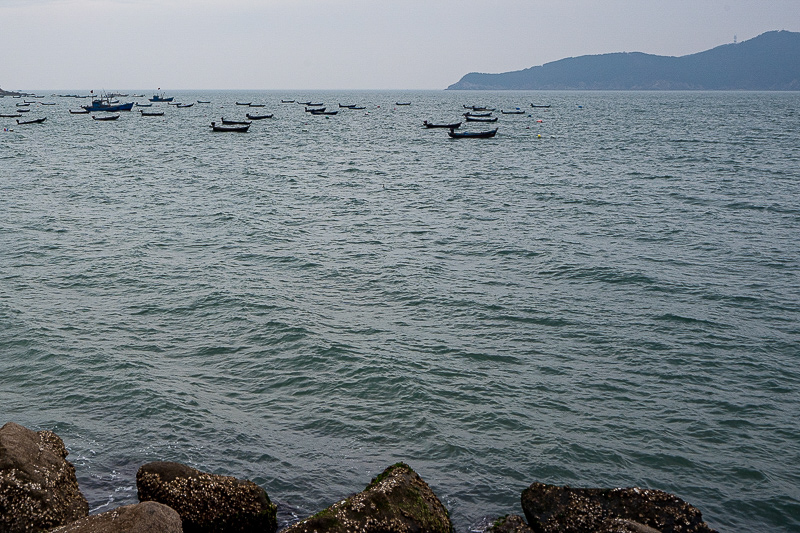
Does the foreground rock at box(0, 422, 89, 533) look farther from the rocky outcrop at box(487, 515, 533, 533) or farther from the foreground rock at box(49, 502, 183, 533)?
the rocky outcrop at box(487, 515, 533, 533)

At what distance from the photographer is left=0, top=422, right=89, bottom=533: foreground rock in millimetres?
10906

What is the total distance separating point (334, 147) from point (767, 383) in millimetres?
74593

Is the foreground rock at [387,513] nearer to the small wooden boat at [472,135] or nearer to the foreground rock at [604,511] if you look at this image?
the foreground rock at [604,511]

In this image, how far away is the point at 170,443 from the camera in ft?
50.5

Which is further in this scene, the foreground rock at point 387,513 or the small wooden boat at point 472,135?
the small wooden boat at point 472,135

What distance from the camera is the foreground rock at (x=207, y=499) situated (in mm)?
11453

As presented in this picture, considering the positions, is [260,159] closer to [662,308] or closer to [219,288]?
[219,288]

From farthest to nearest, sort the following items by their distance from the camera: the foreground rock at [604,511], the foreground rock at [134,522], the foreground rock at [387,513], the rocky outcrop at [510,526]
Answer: the rocky outcrop at [510,526], the foreground rock at [604,511], the foreground rock at [387,513], the foreground rock at [134,522]

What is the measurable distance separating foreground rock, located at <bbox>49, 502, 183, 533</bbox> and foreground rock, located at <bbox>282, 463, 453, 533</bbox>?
182 cm

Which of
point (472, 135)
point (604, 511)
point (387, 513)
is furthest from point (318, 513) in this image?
point (472, 135)

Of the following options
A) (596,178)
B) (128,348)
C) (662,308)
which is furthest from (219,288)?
(596,178)

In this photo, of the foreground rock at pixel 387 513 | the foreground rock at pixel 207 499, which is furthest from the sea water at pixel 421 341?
the foreground rock at pixel 387 513

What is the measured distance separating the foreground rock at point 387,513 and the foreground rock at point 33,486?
150 inches

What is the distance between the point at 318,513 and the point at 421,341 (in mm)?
10555
